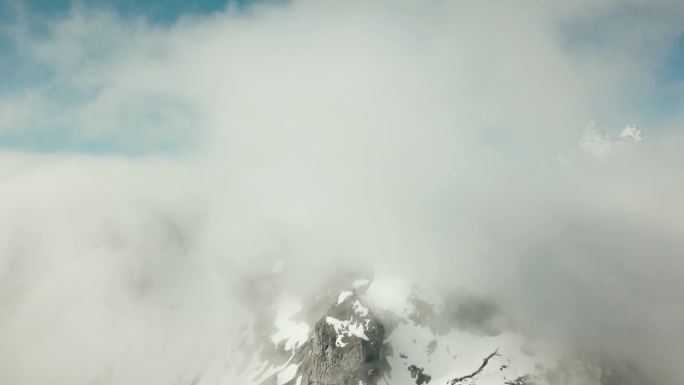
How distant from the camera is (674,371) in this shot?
17150cm

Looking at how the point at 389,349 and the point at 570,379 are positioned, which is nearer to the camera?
the point at 570,379

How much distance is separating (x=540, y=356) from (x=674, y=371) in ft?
169

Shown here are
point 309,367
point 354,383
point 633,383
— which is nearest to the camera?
point 633,383

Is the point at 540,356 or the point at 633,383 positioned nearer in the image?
the point at 633,383

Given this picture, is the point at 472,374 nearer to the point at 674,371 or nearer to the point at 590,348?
the point at 590,348

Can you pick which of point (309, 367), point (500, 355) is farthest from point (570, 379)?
point (309, 367)

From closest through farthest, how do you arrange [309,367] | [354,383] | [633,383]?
[633,383] → [354,383] → [309,367]

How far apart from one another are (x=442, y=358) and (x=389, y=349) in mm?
24947

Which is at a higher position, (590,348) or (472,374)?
(590,348)

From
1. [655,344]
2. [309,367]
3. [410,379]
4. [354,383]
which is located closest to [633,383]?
[655,344]

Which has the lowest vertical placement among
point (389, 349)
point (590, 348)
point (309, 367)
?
point (309, 367)

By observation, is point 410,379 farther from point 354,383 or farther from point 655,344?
point 655,344

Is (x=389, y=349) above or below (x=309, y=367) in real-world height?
above

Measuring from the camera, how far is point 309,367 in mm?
195875
